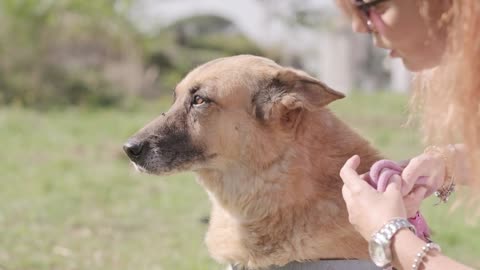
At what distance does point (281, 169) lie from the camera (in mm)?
3010

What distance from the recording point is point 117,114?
39.3ft

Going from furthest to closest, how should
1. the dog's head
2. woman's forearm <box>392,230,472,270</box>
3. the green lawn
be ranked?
the green lawn < the dog's head < woman's forearm <box>392,230,472,270</box>

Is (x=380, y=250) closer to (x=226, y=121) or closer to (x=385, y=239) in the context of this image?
(x=385, y=239)

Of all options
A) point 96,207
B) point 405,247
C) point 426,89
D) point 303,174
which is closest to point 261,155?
point 303,174

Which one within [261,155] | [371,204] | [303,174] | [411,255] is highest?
[261,155]

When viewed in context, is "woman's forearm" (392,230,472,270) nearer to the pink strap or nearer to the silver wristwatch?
the silver wristwatch

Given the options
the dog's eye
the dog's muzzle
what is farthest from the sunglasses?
the dog's muzzle

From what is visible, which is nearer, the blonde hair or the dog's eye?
the blonde hair

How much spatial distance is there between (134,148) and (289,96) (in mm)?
657

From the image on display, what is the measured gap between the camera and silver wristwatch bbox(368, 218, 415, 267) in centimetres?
212

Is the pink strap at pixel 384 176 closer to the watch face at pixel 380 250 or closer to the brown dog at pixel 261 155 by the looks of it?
the watch face at pixel 380 250

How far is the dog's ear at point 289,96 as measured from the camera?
2954 mm

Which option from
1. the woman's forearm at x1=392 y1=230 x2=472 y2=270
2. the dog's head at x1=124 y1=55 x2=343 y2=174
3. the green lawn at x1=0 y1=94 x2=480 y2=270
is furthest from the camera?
the green lawn at x1=0 y1=94 x2=480 y2=270

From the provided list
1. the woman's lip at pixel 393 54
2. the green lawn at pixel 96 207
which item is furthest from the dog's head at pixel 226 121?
the woman's lip at pixel 393 54
